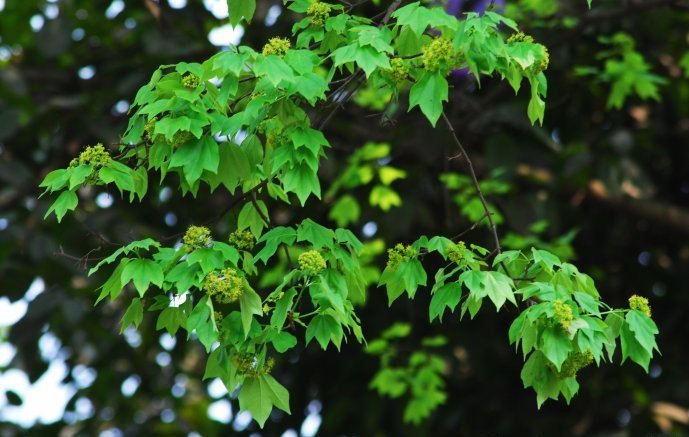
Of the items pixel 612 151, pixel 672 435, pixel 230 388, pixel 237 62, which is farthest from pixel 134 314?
pixel 672 435

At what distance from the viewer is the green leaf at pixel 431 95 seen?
1.86 metres

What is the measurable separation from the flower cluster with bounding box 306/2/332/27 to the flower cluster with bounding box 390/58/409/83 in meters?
0.22

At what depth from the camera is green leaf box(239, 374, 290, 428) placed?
73.5 inches

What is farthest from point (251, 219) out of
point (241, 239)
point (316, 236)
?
point (316, 236)

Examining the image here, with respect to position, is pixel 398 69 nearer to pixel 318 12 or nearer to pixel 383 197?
pixel 318 12

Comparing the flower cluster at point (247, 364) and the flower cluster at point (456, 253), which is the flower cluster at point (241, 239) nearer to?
the flower cluster at point (247, 364)

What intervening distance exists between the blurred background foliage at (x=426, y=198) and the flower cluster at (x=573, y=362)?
5.07 ft

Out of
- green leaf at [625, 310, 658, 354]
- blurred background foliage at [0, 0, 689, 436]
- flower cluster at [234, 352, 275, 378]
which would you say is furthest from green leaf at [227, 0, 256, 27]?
blurred background foliage at [0, 0, 689, 436]

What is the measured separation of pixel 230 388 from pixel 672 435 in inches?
104

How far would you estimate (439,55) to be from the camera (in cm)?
188

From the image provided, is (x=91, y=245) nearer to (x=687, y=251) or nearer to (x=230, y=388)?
(x=230, y=388)

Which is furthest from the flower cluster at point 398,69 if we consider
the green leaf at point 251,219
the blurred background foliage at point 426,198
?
the blurred background foliage at point 426,198

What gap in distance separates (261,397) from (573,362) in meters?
0.57

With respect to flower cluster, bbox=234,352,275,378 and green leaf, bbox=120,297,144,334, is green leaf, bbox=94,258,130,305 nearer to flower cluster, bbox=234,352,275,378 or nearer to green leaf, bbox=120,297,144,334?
green leaf, bbox=120,297,144,334
